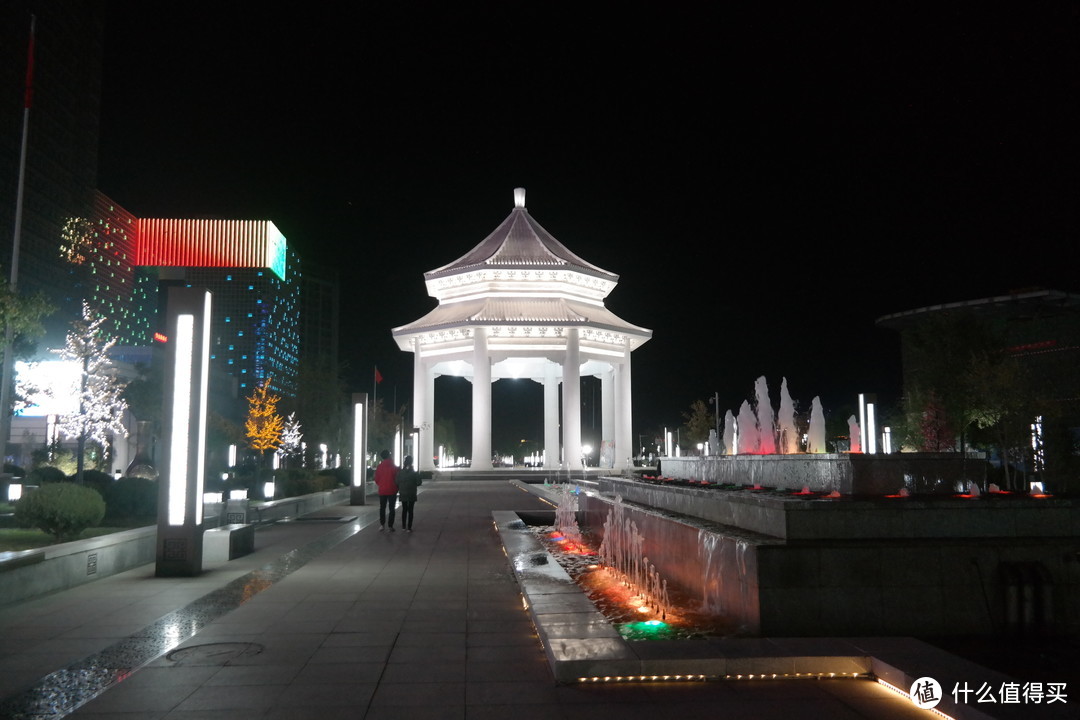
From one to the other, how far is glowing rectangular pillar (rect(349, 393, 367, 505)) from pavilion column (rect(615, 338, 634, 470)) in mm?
24920

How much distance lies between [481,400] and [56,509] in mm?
36026

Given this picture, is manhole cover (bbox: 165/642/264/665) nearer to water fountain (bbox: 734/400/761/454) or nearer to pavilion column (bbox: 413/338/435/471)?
water fountain (bbox: 734/400/761/454)

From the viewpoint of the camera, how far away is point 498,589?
9516 millimetres

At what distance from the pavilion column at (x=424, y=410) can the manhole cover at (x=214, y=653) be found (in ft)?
131

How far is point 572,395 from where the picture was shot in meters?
46.2

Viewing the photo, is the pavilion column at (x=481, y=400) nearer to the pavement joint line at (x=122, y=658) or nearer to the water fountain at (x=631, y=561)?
the water fountain at (x=631, y=561)

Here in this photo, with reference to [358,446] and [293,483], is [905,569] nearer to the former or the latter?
[358,446]

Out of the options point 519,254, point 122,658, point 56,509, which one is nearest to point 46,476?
point 56,509

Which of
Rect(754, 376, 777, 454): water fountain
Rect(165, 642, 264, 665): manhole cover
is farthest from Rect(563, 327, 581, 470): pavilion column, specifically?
Rect(165, 642, 264, 665): manhole cover

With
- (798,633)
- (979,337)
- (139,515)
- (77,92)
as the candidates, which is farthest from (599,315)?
(77,92)

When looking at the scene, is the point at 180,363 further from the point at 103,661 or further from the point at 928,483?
the point at 928,483

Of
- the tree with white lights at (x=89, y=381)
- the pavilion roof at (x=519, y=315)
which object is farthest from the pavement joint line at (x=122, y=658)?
the pavilion roof at (x=519, y=315)

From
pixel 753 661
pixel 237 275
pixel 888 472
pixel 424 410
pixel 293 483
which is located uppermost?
pixel 237 275

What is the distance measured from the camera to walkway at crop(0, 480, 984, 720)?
5.11 meters
